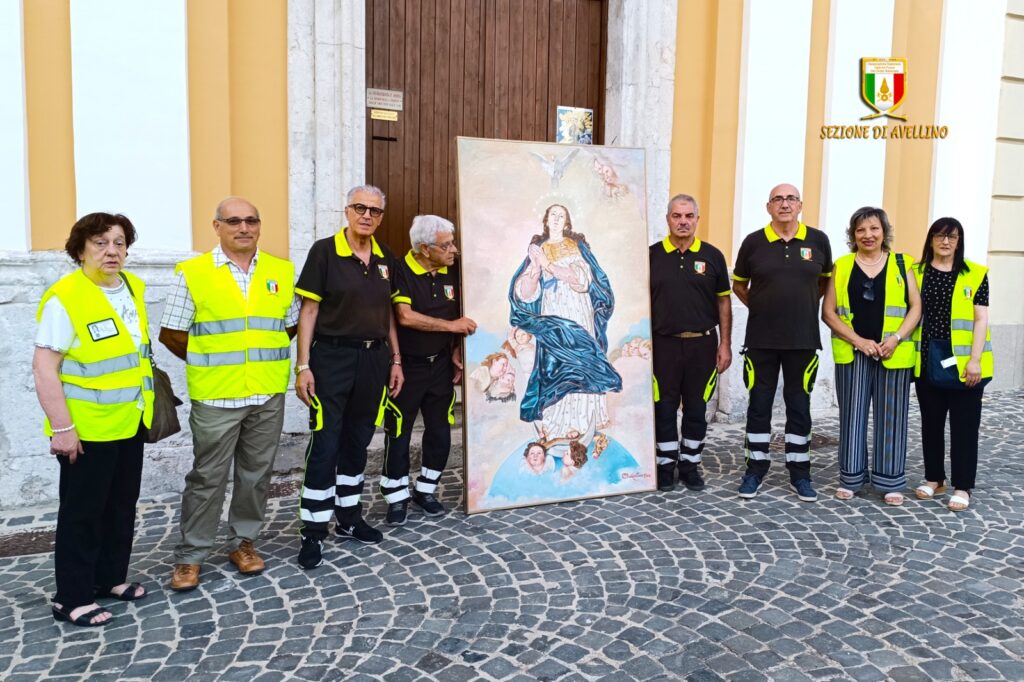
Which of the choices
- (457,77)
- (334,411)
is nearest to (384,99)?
(457,77)

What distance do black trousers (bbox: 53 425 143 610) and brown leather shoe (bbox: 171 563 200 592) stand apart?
330 millimetres

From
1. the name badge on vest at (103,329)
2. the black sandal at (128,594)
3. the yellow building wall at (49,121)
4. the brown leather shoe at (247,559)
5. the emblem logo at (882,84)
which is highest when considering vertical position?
the emblem logo at (882,84)

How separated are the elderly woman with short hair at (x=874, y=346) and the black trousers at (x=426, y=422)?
95.4 inches

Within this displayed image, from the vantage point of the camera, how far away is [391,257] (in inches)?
167

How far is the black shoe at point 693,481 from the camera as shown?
5.08 meters

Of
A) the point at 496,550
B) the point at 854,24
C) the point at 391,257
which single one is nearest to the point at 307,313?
the point at 391,257

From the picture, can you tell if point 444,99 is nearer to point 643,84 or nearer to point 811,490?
point 643,84

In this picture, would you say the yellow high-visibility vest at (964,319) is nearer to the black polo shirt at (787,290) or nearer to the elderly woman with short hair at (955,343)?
the elderly woman with short hair at (955,343)

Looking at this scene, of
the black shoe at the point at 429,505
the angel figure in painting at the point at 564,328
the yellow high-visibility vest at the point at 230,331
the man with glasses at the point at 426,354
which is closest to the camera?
the yellow high-visibility vest at the point at 230,331

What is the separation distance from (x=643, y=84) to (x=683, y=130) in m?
0.57

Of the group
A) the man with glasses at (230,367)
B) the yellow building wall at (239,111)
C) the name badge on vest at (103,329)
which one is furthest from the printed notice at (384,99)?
the name badge on vest at (103,329)

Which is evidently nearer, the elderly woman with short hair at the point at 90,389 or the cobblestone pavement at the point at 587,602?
the cobblestone pavement at the point at 587,602

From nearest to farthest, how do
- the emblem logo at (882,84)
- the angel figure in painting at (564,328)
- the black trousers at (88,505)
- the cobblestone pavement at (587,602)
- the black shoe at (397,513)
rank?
the cobblestone pavement at (587,602)
the black trousers at (88,505)
the black shoe at (397,513)
the angel figure in painting at (564,328)
the emblem logo at (882,84)

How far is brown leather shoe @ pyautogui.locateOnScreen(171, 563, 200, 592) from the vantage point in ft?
11.8
